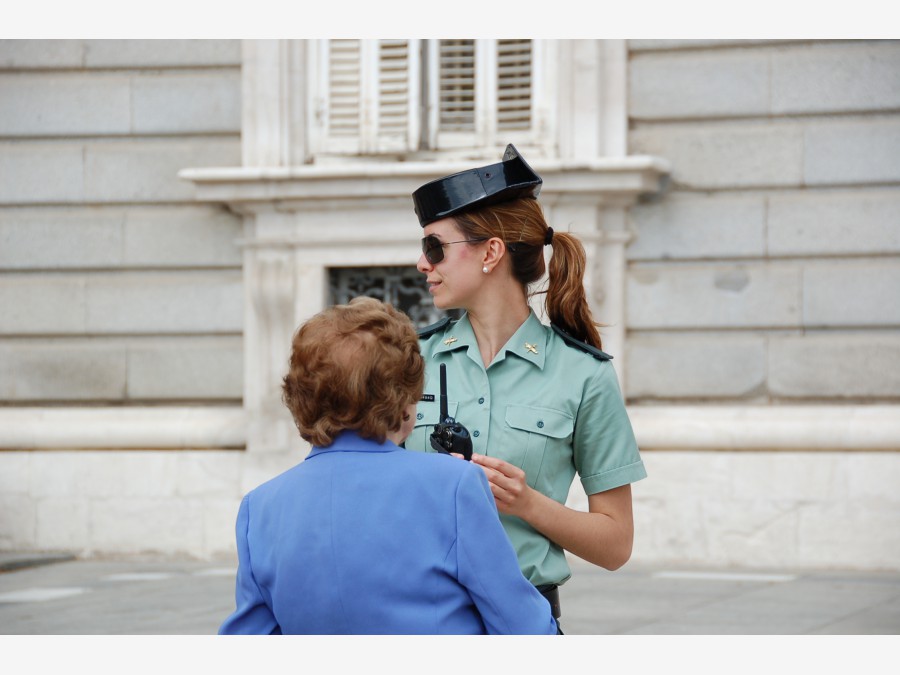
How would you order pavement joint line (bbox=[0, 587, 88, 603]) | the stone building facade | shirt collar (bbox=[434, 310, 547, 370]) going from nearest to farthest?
1. shirt collar (bbox=[434, 310, 547, 370])
2. pavement joint line (bbox=[0, 587, 88, 603])
3. the stone building facade

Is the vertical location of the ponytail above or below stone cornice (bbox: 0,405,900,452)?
above

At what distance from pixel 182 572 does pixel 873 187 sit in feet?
16.4

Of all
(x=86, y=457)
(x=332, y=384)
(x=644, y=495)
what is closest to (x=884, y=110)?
(x=644, y=495)

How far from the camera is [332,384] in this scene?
223cm

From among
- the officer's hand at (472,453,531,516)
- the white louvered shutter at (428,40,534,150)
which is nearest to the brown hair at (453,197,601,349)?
the officer's hand at (472,453,531,516)

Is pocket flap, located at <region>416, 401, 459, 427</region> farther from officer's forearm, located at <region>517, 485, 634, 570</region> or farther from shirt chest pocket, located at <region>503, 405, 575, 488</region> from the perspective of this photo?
officer's forearm, located at <region>517, 485, 634, 570</region>

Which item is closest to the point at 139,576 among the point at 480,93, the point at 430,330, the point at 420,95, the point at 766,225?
the point at 420,95

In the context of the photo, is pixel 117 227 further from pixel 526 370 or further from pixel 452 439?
pixel 452 439

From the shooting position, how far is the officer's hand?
2.62 metres

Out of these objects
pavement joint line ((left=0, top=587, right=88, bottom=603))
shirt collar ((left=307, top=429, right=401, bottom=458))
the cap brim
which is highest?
the cap brim

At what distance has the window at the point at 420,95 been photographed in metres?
9.42

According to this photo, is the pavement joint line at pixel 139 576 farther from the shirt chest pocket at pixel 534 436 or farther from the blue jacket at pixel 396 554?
the blue jacket at pixel 396 554

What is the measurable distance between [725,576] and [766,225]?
2236 millimetres

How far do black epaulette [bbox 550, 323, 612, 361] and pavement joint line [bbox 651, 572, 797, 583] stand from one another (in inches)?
218
